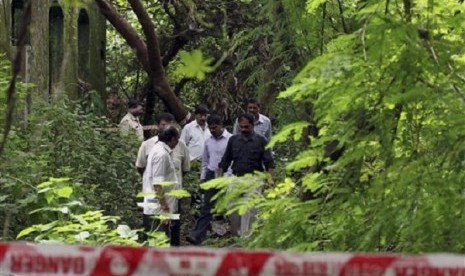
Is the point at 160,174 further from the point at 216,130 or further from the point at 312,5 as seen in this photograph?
the point at 312,5

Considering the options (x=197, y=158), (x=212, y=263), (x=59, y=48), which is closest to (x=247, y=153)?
(x=197, y=158)

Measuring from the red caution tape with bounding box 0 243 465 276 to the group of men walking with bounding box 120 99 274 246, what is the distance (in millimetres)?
5073

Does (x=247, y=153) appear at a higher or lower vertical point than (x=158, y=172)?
higher

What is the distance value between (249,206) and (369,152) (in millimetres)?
852

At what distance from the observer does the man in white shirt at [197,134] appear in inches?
467

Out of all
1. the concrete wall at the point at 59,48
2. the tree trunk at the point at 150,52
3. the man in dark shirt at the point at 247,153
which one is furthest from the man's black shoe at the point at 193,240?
the tree trunk at the point at 150,52

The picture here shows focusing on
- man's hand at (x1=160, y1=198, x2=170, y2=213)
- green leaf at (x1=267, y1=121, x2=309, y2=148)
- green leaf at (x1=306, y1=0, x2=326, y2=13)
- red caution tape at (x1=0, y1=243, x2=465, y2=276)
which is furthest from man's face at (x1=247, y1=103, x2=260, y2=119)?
red caution tape at (x1=0, y1=243, x2=465, y2=276)

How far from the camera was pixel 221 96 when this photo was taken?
18.5 metres

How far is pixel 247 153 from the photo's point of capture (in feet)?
33.4

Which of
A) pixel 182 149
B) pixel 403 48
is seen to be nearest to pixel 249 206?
pixel 403 48

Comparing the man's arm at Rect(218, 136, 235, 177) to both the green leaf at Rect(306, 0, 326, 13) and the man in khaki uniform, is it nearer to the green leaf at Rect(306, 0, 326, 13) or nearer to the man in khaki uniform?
the man in khaki uniform

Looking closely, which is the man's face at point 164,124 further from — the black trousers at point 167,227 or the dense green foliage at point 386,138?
the dense green foliage at point 386,138

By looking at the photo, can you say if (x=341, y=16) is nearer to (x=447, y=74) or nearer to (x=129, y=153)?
(x=447, y=74)

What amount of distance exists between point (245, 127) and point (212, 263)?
7437 millimetres
